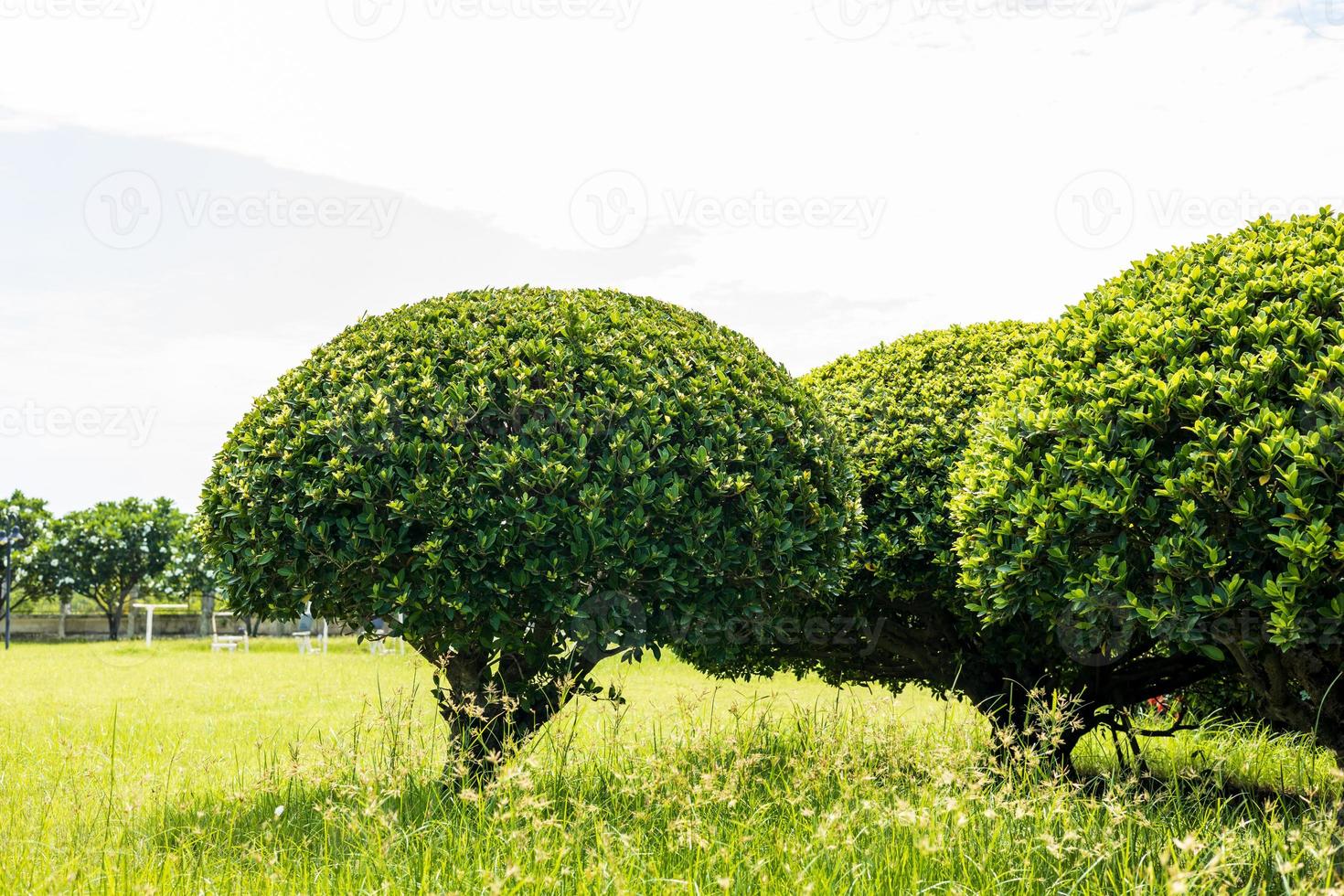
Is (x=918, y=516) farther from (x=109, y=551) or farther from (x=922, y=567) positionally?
(x=109, y=551)

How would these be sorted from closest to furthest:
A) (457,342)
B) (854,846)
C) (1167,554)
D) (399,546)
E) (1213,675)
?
(854,846), (1167,554), (399,546), (457,342), (1213,675)

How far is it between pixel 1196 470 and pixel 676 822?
3295mm

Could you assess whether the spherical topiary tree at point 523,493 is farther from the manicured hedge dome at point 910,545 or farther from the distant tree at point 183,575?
the distant tree at point 183,575

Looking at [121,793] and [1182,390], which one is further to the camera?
[121,793]

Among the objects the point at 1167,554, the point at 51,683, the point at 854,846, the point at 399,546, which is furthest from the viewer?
the point at 51,683

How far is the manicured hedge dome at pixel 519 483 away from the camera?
5863 mm

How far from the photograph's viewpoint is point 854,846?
4922mm

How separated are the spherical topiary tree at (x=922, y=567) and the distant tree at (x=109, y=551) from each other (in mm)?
47302

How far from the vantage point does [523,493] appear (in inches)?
231

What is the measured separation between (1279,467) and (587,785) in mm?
4280

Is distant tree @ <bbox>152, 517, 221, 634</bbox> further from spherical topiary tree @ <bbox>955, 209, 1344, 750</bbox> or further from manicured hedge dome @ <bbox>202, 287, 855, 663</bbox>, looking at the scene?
spherical topiary tree @ <bbox>955, 209, 1344, 750</bbox>

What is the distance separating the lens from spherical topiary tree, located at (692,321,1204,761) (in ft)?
25.2

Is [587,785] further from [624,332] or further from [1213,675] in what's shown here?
[1213,675]

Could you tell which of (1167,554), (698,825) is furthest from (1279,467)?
(698,825)
